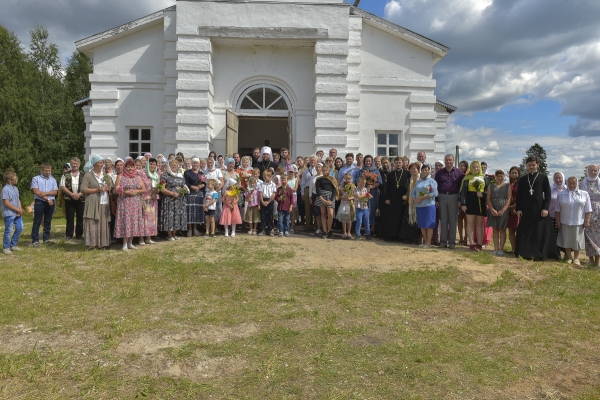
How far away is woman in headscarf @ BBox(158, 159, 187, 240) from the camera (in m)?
9.55

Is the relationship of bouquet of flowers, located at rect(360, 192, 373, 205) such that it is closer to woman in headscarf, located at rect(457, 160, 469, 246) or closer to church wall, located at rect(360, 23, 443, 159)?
woman in headscarf, located at rect(457, 160, 469, 246)

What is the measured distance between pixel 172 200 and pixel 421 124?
824cm

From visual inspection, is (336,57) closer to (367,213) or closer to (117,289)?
(367,213)

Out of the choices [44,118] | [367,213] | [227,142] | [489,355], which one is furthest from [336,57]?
[44,118]

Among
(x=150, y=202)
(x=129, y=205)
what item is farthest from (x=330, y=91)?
(x=129, y=205)

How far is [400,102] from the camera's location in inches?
565

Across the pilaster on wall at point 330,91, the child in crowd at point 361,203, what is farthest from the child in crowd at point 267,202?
the pilaster on wall at point 330,91

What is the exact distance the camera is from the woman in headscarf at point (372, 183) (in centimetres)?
1043

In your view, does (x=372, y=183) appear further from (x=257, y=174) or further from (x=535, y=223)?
(x=535, y=223)

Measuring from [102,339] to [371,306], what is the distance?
10.3 feet

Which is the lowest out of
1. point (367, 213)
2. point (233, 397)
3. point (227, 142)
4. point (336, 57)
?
point (233, 397)

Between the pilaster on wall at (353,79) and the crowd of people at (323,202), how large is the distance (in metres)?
3.02

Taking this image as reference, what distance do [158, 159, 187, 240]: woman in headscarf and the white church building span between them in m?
3.47

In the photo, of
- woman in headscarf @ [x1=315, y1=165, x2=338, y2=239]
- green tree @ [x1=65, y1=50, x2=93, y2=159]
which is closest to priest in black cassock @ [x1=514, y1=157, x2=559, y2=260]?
woman in headscarf @ [x1=315, y1=165, x2=338, y2=239]
